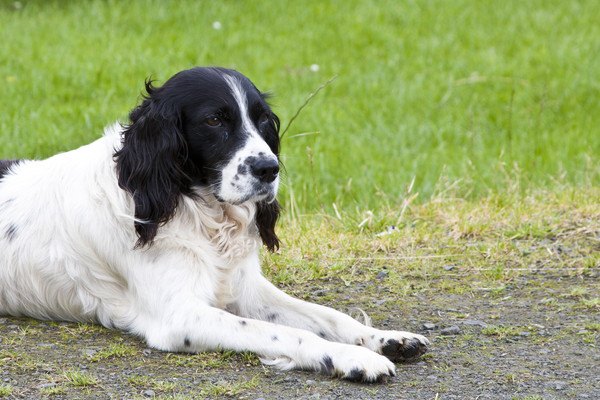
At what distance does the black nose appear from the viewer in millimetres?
4458

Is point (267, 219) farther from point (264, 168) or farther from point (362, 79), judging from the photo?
point (362, 79)

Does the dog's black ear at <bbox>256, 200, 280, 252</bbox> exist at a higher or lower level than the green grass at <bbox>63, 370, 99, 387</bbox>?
higher

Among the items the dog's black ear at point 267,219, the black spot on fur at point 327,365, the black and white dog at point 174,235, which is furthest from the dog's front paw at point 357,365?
the dog's black ear at point 267,219

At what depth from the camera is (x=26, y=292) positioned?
4.92m

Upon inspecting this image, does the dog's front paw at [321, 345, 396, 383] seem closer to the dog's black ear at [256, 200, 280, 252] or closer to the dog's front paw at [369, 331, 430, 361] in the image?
the dog's front paw at [369, 331, 430, 361]

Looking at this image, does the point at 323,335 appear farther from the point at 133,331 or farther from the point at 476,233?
the point at 476,233

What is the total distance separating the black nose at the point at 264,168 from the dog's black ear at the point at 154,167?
1.25ft

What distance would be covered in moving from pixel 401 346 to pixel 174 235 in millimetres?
1162

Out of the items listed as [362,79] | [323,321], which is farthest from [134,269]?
[362,79]

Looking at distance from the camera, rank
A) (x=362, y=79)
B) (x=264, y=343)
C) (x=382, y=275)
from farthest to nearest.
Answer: (x=362, y=79) → (x=382, y=275) → (x=264, y=343)

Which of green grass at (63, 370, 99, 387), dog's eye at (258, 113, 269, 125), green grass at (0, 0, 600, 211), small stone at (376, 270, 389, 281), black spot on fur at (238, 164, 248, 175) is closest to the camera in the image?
green grass at (63, 370, 99, 387)

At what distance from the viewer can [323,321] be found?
185 inches

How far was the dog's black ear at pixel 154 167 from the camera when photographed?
459cm

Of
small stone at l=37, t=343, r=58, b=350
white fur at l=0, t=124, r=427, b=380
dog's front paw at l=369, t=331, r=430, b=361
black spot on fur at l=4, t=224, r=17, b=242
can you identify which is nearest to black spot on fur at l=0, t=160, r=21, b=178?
white fur at l=0, t=124, r=427, b=380
